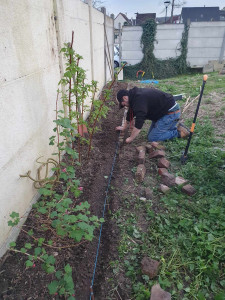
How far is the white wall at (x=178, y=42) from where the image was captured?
12.1m

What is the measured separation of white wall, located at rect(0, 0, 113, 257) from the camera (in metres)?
1.84

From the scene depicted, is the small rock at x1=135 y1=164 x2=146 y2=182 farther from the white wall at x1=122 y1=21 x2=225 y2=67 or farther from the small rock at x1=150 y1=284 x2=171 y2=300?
the white wall at x1=122 y1=21 x2=225 y2=67

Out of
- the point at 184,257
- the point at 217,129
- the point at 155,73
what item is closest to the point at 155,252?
the point at 184,257

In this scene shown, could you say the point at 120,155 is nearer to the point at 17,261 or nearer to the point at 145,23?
the point at 17,261

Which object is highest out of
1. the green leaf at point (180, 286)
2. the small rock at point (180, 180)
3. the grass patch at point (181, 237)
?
the small rock at point (180, 180)

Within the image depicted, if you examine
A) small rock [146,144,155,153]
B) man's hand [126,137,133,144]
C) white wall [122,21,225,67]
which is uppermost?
white wall [122,21,225,67]

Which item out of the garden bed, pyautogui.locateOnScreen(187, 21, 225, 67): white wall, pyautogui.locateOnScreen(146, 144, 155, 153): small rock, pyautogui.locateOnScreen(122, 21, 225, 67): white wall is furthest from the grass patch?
pyautogui.locateOnScreen(187, 21, 225, 67): white wall

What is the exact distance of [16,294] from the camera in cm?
177

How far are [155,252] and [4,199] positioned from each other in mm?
1578

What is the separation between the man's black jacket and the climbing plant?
31.7 feet

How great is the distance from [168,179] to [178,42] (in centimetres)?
1219

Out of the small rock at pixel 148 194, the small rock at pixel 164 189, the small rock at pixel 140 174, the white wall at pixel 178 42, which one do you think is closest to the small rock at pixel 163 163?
the small rock at pixel 140 174

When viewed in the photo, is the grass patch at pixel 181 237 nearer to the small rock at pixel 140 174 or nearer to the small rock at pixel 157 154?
the small rock at pixel 140 174

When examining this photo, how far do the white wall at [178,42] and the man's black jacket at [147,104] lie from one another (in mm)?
10382
